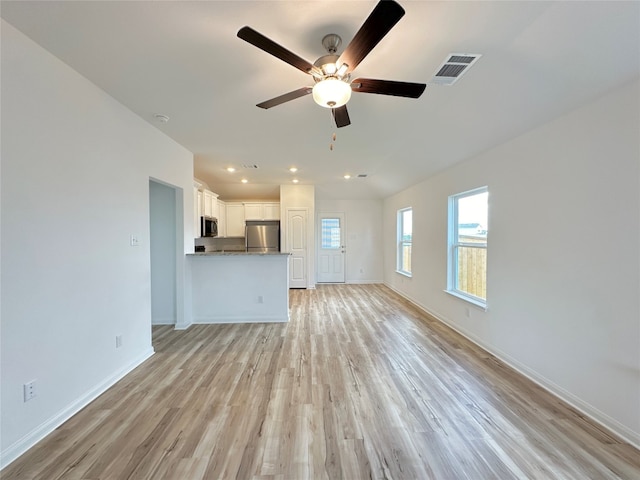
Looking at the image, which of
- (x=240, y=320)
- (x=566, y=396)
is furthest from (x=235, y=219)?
(x=566, y=396)

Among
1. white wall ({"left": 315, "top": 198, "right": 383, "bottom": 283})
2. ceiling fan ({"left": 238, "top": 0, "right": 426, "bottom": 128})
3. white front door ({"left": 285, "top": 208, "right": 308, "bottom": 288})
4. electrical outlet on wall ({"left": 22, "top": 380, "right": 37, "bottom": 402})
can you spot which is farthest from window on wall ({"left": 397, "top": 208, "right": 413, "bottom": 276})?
electrical outlet on wall ({"left": 22, "top": 380, "right": 37, "bottom": 402})

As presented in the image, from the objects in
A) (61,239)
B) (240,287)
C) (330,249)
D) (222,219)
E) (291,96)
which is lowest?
(240,287)

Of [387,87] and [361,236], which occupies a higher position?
[387,87]

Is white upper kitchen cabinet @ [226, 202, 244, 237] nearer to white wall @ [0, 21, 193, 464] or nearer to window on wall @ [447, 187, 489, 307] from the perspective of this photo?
white wall @ [0, 21, 193, 464]

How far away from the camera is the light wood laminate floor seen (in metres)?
1.50

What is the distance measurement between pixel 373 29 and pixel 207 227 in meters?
4.86

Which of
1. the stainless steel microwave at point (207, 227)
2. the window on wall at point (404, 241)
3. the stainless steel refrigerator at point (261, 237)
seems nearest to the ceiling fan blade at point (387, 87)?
the stainless steel microwave at point (207, 227)

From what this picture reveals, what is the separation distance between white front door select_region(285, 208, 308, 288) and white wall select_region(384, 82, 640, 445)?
4046mm

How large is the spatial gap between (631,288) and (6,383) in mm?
3909

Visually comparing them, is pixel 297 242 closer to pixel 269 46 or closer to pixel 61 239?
pixel 61 239

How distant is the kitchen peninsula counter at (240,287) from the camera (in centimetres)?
401

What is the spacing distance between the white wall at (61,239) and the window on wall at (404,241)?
5098mm

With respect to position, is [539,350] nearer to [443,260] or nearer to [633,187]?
[633,187]

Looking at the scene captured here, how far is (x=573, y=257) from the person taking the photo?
207 cm
